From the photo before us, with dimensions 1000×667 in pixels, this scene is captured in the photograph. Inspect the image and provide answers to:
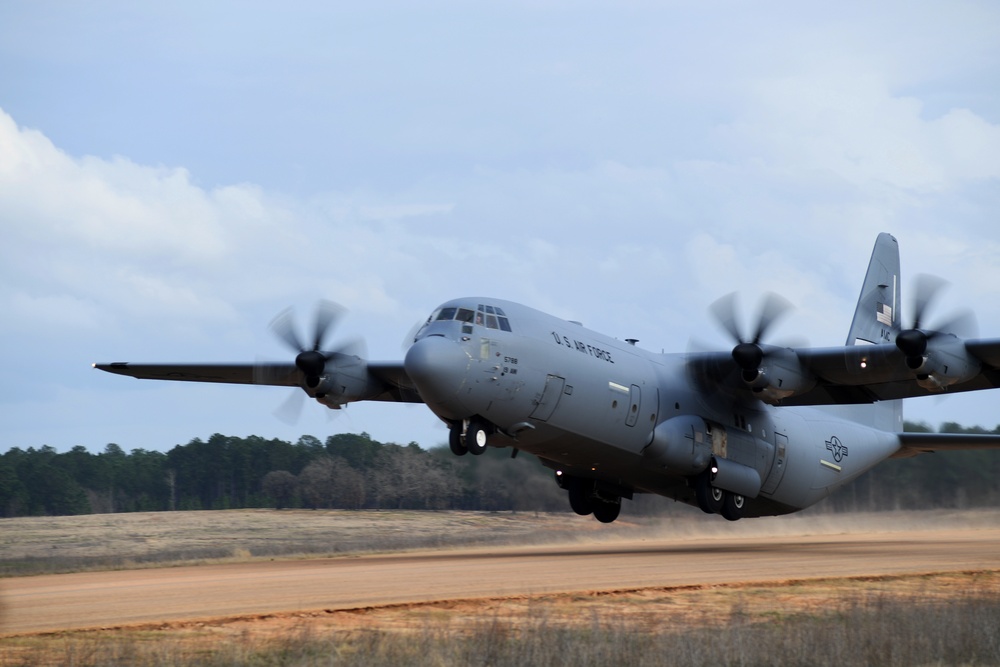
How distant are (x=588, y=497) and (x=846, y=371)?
689 centimetres

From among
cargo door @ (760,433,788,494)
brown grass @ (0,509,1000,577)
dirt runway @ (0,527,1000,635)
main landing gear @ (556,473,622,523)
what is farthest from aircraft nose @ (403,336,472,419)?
cargo door @ (760,433,788,494)

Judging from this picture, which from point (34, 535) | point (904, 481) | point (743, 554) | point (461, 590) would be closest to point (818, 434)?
point (743, 554)

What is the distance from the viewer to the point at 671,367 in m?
24.5

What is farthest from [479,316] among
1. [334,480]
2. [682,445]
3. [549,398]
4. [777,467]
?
[334,480]

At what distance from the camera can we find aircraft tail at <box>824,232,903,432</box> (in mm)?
29719

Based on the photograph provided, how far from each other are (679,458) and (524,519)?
10915mm

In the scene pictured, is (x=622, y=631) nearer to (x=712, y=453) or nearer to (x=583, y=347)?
(x=583, y=347)

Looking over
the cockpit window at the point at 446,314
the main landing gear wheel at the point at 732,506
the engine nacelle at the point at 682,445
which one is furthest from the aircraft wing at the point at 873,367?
the cockpit window at the point at 446,314

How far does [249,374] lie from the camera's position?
27.2m

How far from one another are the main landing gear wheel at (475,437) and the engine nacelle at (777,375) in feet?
18.6

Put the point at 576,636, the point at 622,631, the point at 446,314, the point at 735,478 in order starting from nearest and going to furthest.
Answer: the point at 576,636 → the point at 622,631 → the point at 446,314 → the point at 735,478

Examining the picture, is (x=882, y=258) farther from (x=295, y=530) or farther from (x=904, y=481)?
(x=295, y=530)

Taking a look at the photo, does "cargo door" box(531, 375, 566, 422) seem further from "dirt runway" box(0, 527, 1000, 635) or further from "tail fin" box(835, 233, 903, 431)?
"tail fin" box(835, 233, 903, 431)

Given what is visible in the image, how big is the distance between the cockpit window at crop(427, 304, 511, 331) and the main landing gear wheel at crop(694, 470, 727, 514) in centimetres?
644
